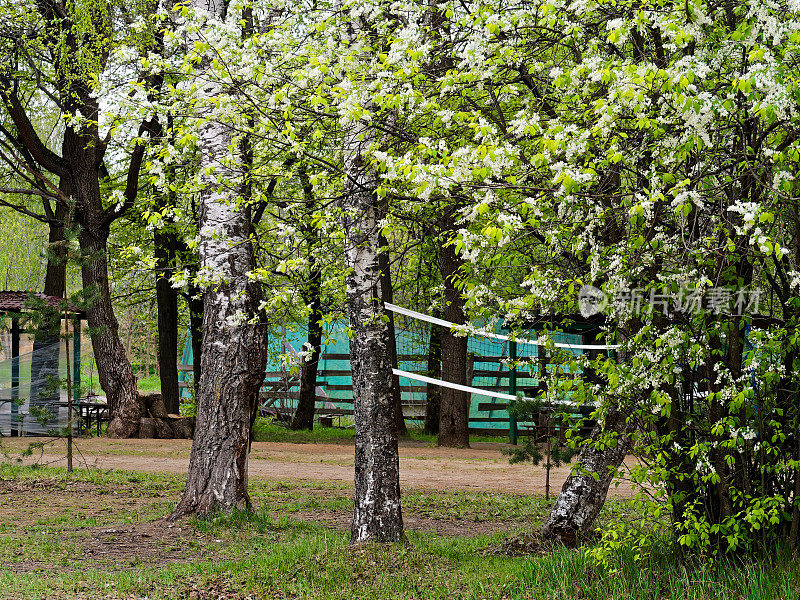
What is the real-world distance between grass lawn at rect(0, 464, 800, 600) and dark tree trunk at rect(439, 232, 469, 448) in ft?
19.1

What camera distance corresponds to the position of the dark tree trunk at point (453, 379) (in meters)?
15.6

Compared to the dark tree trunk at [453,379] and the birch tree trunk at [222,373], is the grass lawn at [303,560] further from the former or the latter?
the dark tree trunk at [453,379]

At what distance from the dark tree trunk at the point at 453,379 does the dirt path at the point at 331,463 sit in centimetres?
41

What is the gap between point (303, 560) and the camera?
6238 millimetres

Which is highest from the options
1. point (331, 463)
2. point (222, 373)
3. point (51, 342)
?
point (51, 342)

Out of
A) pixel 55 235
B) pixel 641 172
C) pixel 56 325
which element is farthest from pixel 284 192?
pixel 641 172

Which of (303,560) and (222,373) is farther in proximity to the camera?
(222,373)

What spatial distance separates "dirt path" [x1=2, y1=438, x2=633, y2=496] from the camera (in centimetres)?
1172

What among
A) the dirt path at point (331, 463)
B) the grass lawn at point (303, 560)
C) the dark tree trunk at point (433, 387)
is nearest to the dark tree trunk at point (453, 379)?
the dirt path at point (331, 463)

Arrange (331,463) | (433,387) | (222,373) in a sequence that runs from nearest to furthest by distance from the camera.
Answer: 1. (222,373)
2. (331,463)
3. (433,387)

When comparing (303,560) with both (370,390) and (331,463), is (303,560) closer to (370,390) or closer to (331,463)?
(370,390)

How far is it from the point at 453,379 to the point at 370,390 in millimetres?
9120

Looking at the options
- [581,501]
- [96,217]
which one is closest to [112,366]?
[96,217]

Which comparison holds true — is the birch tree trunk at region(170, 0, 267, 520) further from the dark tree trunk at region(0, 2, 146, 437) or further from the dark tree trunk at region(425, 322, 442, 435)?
the dark tree trunk at region(425, 322, 442, 435)
